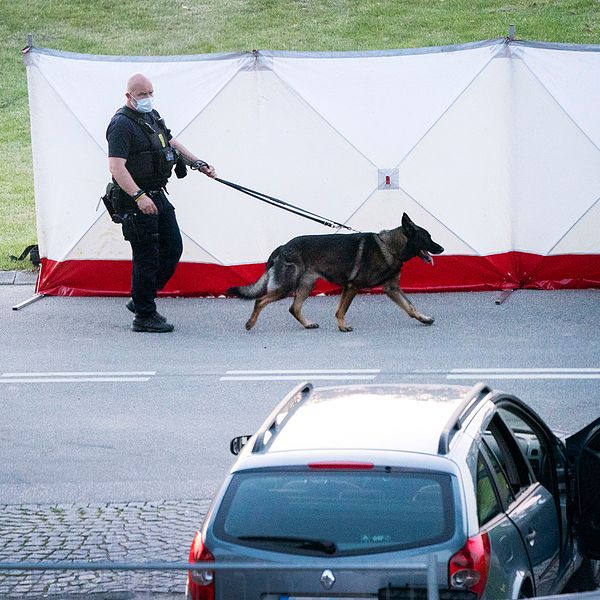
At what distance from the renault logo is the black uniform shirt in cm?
817

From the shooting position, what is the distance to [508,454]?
620 cm

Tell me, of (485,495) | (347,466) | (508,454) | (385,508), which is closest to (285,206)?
(508,454)

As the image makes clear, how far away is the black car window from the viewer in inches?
229

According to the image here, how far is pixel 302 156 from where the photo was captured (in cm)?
1438

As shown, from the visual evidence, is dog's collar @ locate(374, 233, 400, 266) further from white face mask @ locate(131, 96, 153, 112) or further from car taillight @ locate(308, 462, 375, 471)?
car taillight @ locate(308, 462, 375, 471)

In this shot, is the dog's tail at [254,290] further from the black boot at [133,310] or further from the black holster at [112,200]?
the black holster at [112,200]

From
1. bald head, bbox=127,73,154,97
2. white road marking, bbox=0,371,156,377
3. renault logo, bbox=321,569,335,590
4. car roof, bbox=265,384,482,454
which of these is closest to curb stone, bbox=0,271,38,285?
bald head, bbox=127,73,154,97

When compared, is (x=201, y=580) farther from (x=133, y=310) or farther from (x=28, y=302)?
(x=28, y=302)

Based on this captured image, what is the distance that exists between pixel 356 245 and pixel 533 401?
3.20m

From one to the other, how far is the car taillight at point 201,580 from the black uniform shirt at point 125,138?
7.67m

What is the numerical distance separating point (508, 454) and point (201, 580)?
5.39 ft

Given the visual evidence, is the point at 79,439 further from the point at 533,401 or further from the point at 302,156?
the point at 302,156

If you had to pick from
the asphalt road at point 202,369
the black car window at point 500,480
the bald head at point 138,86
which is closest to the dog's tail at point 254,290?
Result: the asphalt road at point 202,369

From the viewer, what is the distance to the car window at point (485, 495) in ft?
18.0
